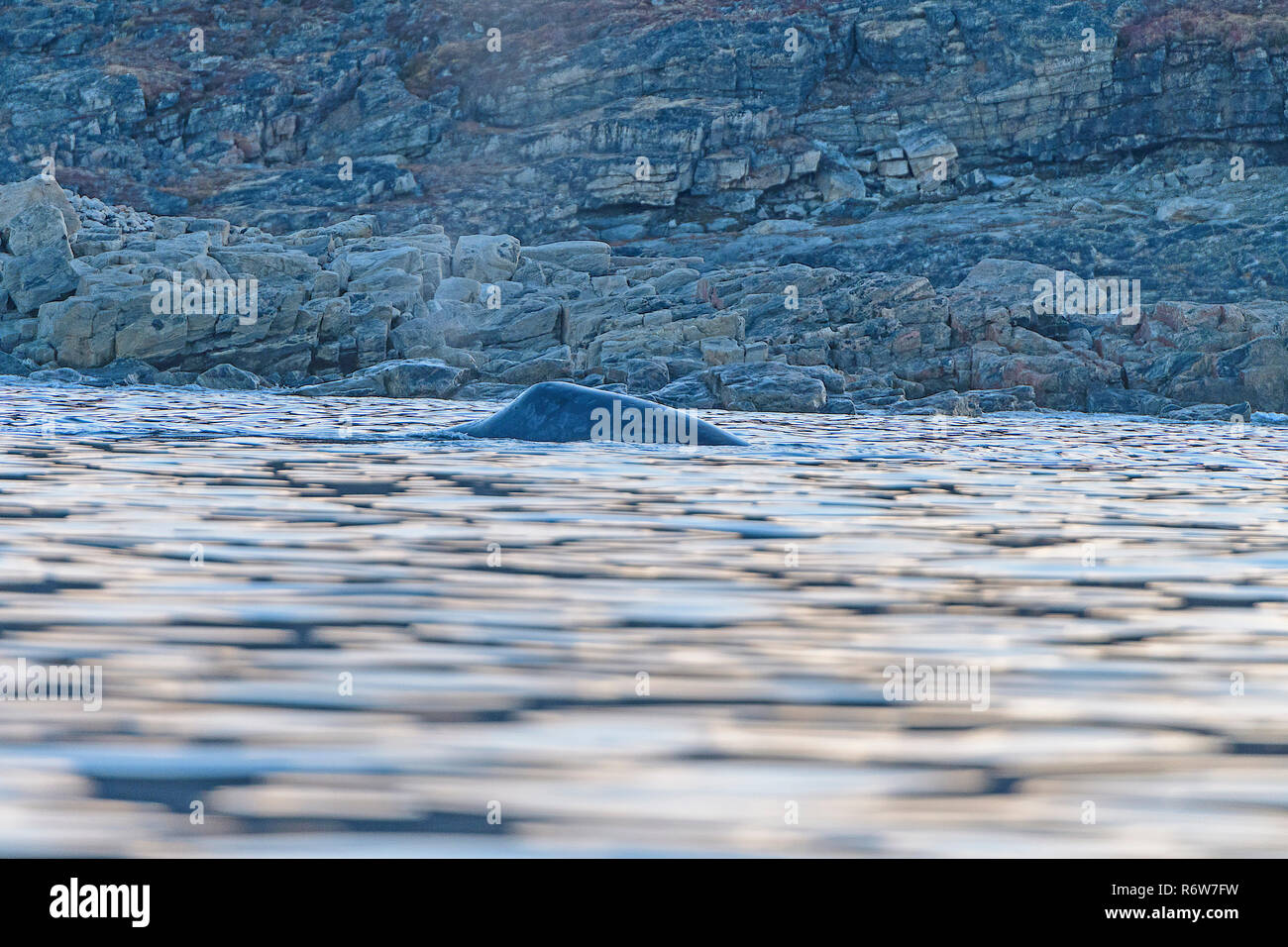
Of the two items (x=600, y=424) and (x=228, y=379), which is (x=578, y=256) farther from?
(x=600, y=424)

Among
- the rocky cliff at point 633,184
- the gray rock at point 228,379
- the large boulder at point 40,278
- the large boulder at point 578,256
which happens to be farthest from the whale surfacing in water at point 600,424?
the large boulder at point 578,256

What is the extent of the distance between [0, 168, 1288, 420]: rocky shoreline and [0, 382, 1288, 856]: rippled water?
20104mm

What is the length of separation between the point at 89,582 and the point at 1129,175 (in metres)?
53.4

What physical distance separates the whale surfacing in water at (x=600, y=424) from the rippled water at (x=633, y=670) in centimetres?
600

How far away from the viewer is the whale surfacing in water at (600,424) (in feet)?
55.2

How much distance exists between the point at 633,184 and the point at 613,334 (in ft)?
69.8

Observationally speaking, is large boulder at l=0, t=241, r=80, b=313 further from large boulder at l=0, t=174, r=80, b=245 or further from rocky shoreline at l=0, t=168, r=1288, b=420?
large boulder at l=0, t=174, r=80, b=245

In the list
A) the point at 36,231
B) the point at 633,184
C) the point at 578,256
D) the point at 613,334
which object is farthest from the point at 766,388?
the point at 633,184

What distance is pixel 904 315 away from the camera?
3525 centimetres

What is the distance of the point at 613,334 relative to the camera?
34125 mm

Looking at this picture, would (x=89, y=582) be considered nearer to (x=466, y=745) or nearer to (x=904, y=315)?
(x=466, y=745)

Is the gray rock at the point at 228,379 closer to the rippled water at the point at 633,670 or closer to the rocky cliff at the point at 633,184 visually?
the rocky cliff at the point at 633,184

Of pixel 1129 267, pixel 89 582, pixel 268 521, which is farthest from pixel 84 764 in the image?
pixel 1129 267

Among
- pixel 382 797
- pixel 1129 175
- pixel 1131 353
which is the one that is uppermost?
pixel 1129 175
